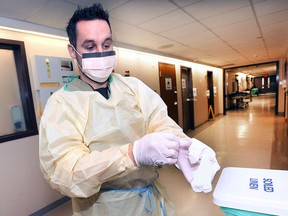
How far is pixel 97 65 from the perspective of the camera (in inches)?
34.0

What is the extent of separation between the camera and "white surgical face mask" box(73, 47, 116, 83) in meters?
0.86

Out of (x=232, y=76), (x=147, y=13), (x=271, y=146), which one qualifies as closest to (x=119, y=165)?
(x=147, y=13)

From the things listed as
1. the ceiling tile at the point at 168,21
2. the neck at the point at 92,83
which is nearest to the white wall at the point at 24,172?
the ceiling tile at the point at 168,21

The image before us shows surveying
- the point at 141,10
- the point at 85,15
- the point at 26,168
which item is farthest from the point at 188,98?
the point at 85,15

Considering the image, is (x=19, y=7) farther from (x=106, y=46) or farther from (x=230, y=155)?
(x=230, y=155)

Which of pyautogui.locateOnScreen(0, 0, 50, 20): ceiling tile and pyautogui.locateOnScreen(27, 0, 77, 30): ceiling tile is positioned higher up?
pyautogui.locateOnScreen(27, 0, 77, 30): ceiling tile

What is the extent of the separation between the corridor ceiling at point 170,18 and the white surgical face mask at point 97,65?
107cm

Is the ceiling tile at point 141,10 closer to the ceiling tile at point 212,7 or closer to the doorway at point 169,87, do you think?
the ceiling tile at point 212,7

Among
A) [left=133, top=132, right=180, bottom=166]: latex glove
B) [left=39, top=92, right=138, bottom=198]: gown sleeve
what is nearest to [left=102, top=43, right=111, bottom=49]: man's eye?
[left=39, top=92, right=138, bottom=198]: gown sleeve

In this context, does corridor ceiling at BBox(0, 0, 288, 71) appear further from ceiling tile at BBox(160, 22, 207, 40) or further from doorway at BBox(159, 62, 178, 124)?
doorway at BBox(159, 62, 178, 124)

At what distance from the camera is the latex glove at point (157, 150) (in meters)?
0.58

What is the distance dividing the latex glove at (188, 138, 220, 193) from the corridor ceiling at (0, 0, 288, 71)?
1.60 meters

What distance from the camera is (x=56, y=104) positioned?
0.71m

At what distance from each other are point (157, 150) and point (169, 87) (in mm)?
4089
